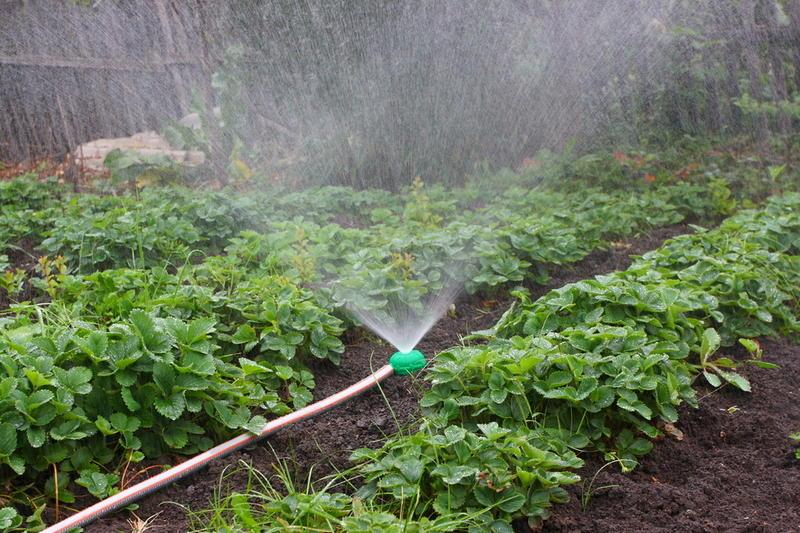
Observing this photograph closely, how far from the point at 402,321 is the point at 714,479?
66.2 inches

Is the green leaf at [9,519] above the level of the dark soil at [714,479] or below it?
above

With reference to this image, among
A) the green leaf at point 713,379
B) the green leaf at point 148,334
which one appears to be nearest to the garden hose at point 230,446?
the green leaf at point 148,334

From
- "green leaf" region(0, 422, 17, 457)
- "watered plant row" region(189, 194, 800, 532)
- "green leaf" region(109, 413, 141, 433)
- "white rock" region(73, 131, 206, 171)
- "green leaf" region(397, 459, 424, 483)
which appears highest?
"green leaf" region(0, 422, 17, 457)

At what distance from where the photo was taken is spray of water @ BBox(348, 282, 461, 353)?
3.85 metres

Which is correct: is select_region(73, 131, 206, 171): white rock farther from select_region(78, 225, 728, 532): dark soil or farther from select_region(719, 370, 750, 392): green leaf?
select_region(719, 370, 750, 392): green leaf

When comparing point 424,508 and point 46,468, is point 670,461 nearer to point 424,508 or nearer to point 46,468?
point 424,508

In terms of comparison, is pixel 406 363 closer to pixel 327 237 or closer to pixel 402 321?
pixel 402 321

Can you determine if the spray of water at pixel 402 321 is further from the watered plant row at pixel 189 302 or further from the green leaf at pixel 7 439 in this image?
the green leaf at pixel 7 439

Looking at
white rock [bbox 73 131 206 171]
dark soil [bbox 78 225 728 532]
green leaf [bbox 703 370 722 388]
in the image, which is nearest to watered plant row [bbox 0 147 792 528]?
dark soil [bbox 78 225 728 532]

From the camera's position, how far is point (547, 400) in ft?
9.46

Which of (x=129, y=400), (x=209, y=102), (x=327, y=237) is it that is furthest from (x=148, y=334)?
(x=209, y=102)

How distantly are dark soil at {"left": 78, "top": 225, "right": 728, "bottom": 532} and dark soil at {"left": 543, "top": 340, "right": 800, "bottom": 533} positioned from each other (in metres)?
0.73

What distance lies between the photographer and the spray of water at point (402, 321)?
385 centimetres

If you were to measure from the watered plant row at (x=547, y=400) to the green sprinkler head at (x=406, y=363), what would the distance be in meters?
0.32
